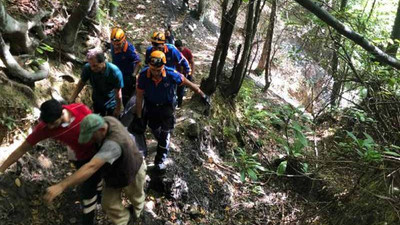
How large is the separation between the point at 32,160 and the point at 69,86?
1908mm

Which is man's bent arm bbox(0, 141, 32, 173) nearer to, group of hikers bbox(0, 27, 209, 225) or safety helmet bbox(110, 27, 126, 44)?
group of hikers bbox(0, 27, 209, 225)

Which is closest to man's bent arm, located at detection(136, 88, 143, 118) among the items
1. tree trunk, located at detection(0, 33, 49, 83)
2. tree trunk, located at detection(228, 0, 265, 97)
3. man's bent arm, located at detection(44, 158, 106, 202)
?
tree trunk, located at detection(0, 33, 49, 83)

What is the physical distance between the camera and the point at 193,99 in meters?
8.13

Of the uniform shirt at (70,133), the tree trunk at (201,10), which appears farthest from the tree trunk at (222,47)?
the tree trunk at (201,10)

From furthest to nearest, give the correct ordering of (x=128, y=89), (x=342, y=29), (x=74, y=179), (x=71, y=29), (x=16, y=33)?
(x=128, y=89) < (x=71, y=29) < (x=16, y=33) < (x=74, y=179) < (x=342, y=29)

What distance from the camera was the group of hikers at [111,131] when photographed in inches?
128

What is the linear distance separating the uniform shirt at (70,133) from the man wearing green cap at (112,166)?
0.21m

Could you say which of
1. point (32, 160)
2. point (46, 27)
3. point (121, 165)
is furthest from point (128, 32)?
point (121, 165)

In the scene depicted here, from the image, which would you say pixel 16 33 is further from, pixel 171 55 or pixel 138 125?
pixel 171 55

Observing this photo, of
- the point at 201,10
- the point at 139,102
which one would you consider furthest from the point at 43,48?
the point at 201,10

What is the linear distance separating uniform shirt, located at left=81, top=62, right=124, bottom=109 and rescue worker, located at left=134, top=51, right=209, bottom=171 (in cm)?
35

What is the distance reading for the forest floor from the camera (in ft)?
14.5

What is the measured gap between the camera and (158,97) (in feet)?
16.4

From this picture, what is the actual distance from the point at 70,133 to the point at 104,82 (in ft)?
4.89
